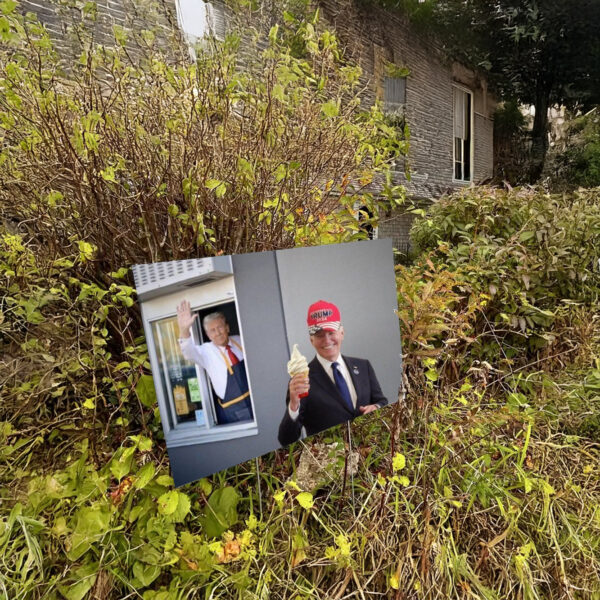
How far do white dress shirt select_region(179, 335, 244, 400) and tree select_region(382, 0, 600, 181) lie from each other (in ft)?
32.4

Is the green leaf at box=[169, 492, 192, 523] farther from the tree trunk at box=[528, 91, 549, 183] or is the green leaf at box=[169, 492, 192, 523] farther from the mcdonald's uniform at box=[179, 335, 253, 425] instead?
the tree trunk at box=[528, 91, 549, 183]

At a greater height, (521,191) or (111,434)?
(521,191)

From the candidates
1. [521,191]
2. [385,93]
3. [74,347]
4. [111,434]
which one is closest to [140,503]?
[111,434]

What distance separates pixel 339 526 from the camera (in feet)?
Answer: 5.38

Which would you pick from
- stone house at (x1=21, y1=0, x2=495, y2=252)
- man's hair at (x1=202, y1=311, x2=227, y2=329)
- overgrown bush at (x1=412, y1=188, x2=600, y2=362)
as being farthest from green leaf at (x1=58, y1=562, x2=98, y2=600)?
stone house at (x1=21, y1=0, x2=495, y2=252)

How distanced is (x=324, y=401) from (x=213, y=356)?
471 millimetres

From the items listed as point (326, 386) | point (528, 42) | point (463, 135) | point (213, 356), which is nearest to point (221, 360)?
point (213, 356)

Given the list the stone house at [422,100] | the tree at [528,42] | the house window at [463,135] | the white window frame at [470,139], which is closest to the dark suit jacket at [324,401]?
the stone house at [422,100]

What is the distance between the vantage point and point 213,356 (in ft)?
4.51

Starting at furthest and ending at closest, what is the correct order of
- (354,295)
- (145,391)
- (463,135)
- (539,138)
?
1. (463,135)
2. (539,138)
3. (354,295)
4. (145,391)

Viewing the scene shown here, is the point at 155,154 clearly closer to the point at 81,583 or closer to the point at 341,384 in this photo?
the point at 341,384

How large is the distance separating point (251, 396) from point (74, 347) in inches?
34.7

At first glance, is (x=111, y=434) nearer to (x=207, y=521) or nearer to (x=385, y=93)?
(x=207, y=521)

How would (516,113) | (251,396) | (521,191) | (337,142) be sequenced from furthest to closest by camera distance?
1. (516,113)
2. (521,191)
3. (337,142)
4. (251,396)
